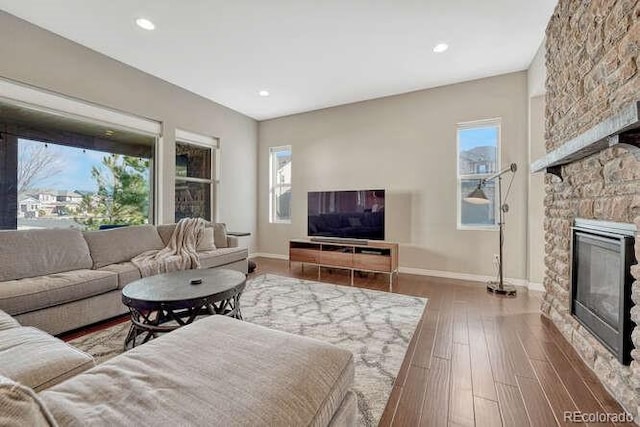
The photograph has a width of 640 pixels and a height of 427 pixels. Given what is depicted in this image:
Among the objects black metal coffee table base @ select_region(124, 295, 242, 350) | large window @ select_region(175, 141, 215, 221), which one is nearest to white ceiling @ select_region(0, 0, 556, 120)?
large window @ select_region(175, 141, 215, 221)

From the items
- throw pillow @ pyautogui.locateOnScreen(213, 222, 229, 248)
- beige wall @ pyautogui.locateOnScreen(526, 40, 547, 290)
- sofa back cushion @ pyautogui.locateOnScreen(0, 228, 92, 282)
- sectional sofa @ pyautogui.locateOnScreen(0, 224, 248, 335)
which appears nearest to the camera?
sectional sofa @ pyautogui.locateOnScreen(0, 224, 248, 335)

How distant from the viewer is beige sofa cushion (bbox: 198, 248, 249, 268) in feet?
11.2

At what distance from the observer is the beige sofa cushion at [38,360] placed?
953 millimetres

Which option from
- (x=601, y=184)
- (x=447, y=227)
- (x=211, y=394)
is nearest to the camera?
(x=211, y=394)

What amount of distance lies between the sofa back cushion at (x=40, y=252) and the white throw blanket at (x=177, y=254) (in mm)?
481

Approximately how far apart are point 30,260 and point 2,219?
2.88 feet

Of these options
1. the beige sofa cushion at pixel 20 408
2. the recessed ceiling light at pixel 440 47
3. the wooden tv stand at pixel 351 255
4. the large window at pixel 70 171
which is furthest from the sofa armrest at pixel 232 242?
the beige sofa cushion at pixel 20 408

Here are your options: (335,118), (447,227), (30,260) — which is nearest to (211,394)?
(30,260)

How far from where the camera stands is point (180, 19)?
2.73 meters

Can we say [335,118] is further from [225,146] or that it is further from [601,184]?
[601,184]

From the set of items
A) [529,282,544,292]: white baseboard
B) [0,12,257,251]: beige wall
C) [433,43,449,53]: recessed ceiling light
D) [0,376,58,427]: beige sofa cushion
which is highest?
[433,43,449,53]: recessed ceiling light

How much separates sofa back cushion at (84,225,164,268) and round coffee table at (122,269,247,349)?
109 cm

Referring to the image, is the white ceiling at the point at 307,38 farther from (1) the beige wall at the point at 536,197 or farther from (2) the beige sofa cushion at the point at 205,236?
(2) the beige sofa cushion at the point at 205,236

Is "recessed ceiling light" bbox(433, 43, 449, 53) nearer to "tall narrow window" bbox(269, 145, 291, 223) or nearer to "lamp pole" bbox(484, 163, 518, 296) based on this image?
"lamp pole" bbox(484, 163, 518, 296)
